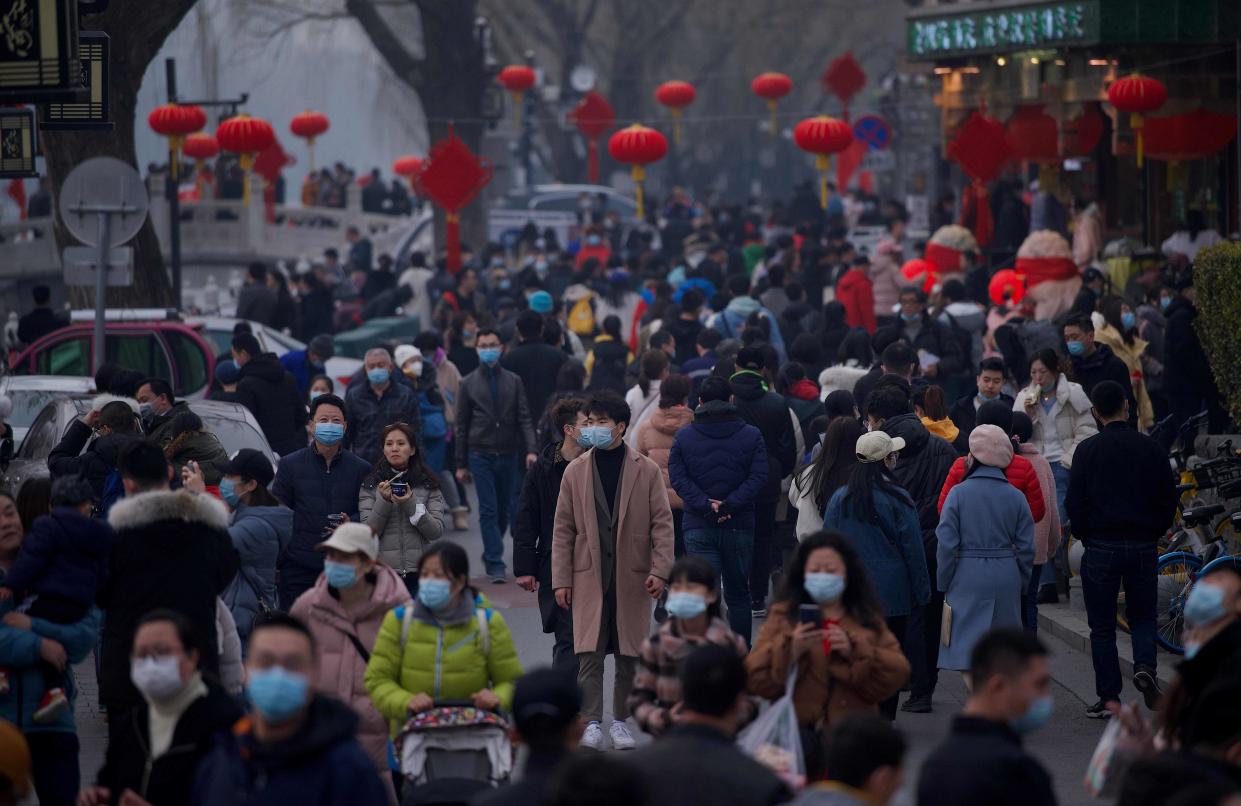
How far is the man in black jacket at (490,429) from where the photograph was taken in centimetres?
1475

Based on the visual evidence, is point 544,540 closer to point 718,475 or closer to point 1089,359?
point 718,475

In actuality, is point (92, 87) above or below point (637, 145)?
below

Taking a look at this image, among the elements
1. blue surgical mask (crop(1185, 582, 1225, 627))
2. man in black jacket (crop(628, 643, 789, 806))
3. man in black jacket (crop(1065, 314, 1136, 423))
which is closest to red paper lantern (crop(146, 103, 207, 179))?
man in black jacket (crop(1065, 314, 1136, 423))

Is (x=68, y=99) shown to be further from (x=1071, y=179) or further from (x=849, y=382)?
(x=1071, y=179)

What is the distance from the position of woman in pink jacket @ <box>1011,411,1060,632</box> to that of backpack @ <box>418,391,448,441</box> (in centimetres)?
611

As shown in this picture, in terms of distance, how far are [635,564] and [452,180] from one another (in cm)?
1704

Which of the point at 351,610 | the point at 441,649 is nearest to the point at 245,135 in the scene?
the point at 351,610

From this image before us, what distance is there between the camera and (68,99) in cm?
1101

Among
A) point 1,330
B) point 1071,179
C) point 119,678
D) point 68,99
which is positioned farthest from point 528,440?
point 1,330

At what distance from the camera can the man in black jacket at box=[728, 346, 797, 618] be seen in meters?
12.6

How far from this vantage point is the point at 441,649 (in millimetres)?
7383

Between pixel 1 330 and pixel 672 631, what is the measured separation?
74.8 feet

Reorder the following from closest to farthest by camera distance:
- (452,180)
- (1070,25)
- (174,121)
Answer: (1070,25)
(174,121)
(452,180)

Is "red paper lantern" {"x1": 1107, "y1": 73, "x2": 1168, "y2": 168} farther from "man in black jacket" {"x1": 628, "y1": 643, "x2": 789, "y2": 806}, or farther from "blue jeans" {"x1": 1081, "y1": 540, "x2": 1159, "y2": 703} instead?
"man in black jacket" {"x1": 628, "y1": 643, "x2": 789, "y2": 806}
